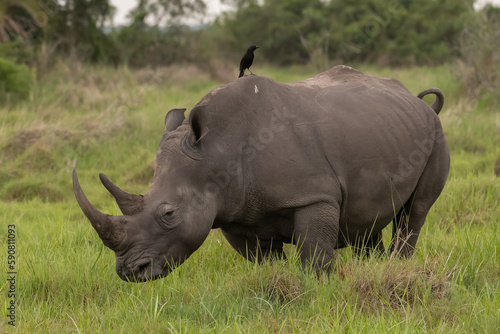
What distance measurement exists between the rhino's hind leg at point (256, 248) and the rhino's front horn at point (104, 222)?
0.91 meters

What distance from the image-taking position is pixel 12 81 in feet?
33.2

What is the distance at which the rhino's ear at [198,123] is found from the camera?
337 cm

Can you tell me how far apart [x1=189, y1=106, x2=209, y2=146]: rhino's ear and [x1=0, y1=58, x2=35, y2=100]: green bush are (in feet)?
24.4

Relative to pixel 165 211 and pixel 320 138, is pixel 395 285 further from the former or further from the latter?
pixel 165 211

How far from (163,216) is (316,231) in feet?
2.81

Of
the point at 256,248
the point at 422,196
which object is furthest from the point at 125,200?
the point at 422,196

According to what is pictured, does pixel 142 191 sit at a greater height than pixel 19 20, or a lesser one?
lesser

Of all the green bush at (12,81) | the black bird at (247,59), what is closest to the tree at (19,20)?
the green bush at (12,81)

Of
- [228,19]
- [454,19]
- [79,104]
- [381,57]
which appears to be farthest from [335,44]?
[79,104]

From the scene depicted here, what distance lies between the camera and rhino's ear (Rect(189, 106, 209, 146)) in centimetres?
337

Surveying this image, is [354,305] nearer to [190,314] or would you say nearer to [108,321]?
[190,314]

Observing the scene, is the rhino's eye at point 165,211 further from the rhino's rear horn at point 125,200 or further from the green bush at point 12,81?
the green bush at point 12,81

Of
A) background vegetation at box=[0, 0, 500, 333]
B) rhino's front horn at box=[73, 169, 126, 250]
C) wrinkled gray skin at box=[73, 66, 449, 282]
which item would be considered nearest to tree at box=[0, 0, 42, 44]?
background vegetation at box=[0, 0, 500, 333]

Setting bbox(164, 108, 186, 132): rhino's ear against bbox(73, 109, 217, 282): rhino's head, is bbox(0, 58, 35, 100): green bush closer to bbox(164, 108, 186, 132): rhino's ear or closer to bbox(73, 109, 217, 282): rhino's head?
bbox(164, 108, 186, 132): rhino's ear
